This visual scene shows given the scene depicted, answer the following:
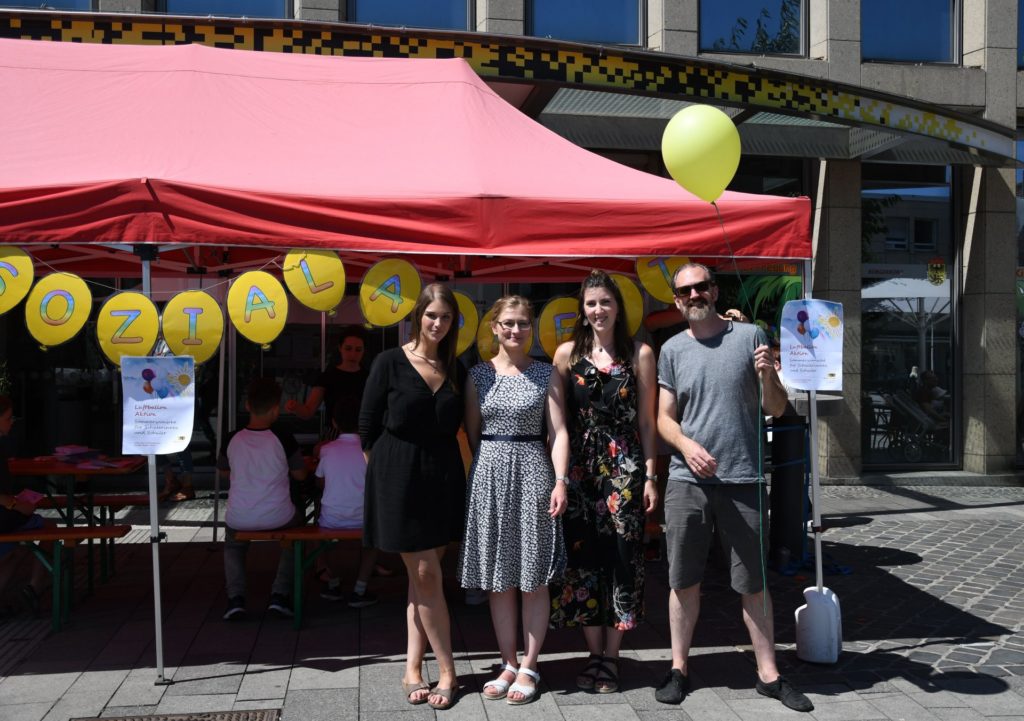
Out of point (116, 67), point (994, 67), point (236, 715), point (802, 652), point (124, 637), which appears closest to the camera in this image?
point (236, 715)

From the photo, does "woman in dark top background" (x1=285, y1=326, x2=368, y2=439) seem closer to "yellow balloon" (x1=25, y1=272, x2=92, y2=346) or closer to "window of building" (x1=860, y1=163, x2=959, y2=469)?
"yellow balloon" (x1=25, y1=272, x2=92, y2=346)

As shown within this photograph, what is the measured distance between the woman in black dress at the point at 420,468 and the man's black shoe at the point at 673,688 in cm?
93

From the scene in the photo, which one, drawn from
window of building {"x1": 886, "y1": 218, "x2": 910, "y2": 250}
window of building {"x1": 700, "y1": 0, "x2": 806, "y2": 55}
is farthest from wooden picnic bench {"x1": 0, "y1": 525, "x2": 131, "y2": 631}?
window of building {"x1": 886, "y1": 218, "x2": 910, "y2": 250}

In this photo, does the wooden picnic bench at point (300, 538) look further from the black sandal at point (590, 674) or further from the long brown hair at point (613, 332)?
the long brown hair at point (613, 332)

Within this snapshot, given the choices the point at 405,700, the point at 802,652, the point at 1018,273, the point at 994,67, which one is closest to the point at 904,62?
the point at 994,67

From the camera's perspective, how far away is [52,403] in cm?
1060

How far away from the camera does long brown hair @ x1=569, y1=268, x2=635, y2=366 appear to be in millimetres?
4367

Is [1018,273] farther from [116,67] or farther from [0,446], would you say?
[0,446]

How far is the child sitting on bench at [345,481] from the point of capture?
551 cm

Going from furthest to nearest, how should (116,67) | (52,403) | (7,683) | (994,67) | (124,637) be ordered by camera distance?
(994,67) → (52,403) → (116,67) → (124,637) → (7,683)

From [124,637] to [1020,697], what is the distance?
453cm

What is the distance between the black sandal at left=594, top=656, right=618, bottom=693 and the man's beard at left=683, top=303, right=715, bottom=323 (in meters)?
1.64

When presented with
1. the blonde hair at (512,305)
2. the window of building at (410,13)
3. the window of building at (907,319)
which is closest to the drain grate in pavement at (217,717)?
the blonde hair at (512,305)

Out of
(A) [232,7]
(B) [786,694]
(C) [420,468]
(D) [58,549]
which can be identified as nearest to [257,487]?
(D) [58,549]
